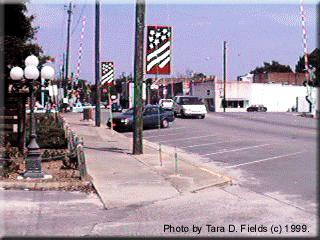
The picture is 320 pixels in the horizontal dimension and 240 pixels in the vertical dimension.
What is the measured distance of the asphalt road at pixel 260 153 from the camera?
11.3m

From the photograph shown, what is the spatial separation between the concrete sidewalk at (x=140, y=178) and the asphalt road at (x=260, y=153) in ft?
3.50

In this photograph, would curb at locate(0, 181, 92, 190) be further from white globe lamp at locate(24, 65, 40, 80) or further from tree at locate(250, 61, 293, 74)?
tree at locate(250, 61, 293, 74)

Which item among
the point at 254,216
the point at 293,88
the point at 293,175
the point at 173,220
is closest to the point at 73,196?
the point at 173,220

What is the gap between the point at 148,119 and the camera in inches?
1233

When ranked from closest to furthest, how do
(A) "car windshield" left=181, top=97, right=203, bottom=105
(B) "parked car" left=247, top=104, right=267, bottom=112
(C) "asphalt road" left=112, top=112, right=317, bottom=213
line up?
1. (C) "asphalt road" left=112, top=112, right=317, bottom=213
2. (A) "car windshield" left=181, top=97, right=203, bottom=105
3. (B) "parked car" left=247, top=104, right=267, bottom=112

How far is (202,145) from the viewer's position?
2214cm

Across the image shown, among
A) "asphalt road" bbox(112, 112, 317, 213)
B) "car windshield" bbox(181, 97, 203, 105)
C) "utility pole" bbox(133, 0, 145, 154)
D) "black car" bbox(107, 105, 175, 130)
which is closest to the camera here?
"asphalt road" bbox(112, 112, 317, 213)

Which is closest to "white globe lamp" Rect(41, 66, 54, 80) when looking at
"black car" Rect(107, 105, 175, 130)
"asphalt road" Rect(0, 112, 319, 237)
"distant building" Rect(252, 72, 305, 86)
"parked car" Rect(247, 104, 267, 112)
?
"asphalt road" Rect(0, 112, 319, 237)

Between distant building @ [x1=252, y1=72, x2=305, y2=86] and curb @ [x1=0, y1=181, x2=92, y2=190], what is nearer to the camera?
curb @ [x1=0, y1=181, x2=92, y2=190]

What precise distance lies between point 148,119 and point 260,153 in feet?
44.2

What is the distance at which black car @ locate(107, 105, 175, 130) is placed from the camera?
99.7 feet

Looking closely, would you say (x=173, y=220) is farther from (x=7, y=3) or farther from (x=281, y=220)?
(x=7, y=3)

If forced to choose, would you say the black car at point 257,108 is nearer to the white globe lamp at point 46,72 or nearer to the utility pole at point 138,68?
the utility pole at point 138,68

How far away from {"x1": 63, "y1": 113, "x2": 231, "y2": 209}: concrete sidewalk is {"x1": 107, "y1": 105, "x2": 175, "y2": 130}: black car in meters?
12.3
